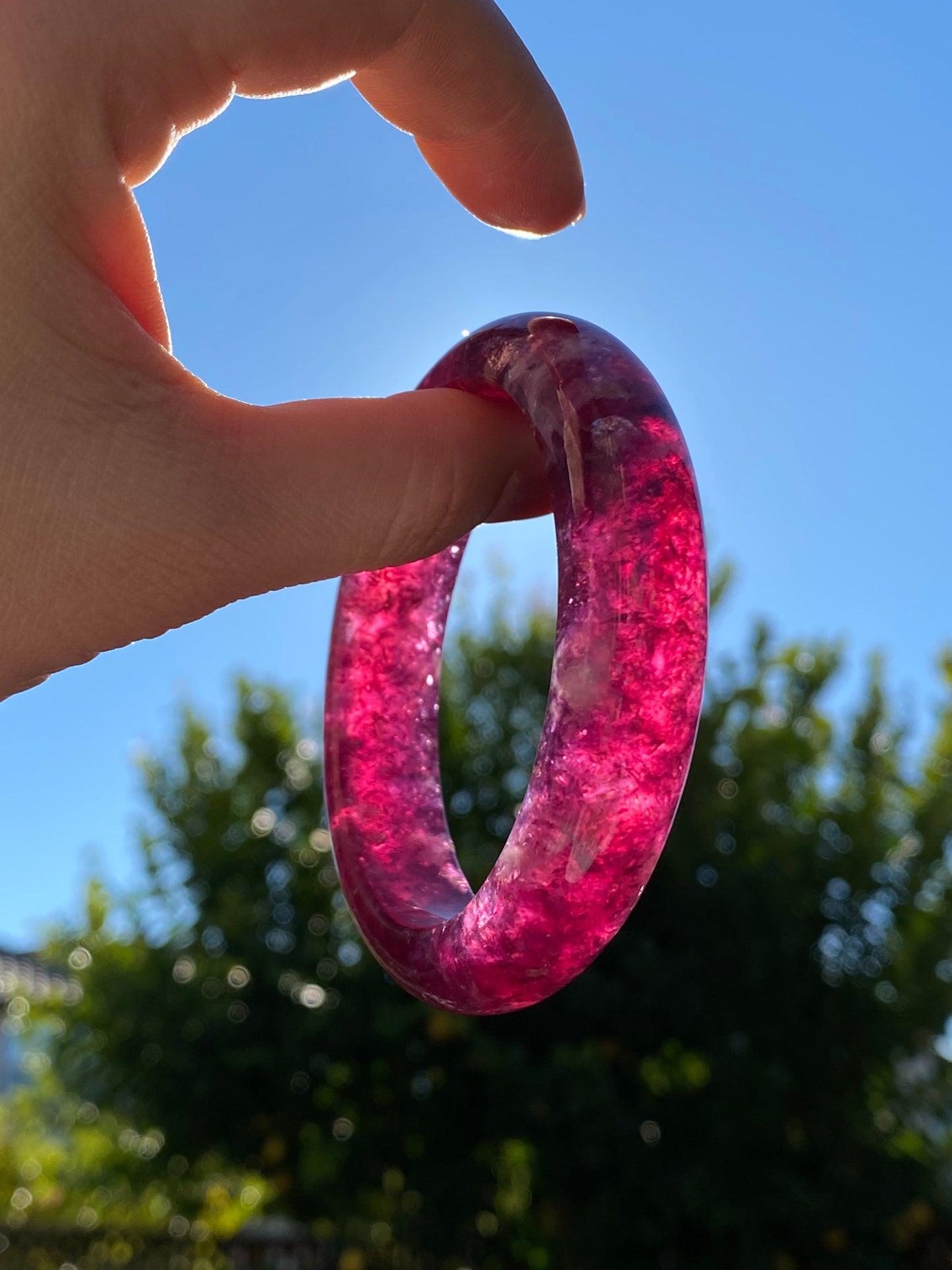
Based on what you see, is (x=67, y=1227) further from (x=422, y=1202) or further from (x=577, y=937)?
(x=577, y=937)

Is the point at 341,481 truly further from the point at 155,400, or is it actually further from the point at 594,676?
the point at 594,676

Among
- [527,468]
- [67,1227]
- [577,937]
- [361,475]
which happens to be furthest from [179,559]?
[67,1227]

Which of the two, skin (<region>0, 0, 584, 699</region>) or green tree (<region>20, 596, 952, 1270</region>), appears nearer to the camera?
skin (<region>0, 0, 584, 699</region>)

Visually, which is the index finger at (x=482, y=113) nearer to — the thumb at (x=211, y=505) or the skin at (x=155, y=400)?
the skin at (x=155, y=400)

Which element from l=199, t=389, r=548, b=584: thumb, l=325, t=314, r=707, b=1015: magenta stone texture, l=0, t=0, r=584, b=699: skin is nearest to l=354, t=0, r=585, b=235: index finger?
l=0, t=0, r=584, b=699: skin

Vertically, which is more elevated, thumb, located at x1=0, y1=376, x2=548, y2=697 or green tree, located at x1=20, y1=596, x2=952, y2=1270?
thumb, located at x1=0, y1=376, x2=548, y2=697

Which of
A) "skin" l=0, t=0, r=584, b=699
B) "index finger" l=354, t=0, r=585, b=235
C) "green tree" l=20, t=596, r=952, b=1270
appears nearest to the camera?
"skin" l=0, t=0, r=584, b=699

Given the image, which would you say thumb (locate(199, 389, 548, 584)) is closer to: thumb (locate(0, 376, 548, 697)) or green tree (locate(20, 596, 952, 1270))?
thumb (locate(0, 376, 548, 697))

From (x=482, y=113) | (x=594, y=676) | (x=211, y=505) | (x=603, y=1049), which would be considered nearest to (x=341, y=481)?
(x=211, y=505)
